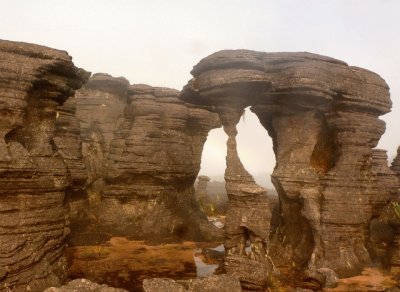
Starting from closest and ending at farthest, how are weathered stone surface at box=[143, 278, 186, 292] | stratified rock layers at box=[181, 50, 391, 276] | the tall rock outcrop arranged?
weathered stone surface at box=[143, 278, 186, 292] < stratified rock layers at box=[181, 50, 391, 276] < the tall rock outcrop

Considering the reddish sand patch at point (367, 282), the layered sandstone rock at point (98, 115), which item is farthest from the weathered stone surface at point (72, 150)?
the reddish sand patch at point (367, 282)

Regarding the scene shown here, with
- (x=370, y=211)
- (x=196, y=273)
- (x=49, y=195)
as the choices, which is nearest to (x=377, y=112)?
(x=370, y=211)

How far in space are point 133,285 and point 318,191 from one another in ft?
27.1

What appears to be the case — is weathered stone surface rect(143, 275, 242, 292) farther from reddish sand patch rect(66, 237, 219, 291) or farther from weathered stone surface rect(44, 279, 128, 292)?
reddish sand patch rect(66, 237, 219, 291)

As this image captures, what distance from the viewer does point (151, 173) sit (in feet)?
74.4

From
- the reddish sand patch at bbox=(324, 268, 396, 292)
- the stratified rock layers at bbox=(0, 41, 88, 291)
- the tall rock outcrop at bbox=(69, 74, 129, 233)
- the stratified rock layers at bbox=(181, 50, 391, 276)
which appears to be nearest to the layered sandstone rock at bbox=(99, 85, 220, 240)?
the tall rock outcrop at bbox=(69, 74, 129, 233)

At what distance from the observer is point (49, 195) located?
39.1ft

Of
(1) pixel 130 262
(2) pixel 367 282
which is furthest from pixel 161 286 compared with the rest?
(2) pixel 367 282

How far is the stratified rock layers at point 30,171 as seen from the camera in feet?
35.3

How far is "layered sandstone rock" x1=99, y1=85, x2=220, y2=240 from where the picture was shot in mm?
22323

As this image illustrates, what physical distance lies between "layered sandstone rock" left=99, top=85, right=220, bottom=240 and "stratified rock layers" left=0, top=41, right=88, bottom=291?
9.78 metres

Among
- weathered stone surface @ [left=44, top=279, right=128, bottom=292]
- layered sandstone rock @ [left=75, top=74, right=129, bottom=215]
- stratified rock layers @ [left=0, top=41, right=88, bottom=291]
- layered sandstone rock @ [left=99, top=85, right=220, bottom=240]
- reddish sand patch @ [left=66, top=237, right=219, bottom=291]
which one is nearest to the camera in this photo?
weathered stone surface @ [left=44, top=279, right=128, bottom=292]

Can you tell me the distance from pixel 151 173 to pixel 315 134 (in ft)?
34.9

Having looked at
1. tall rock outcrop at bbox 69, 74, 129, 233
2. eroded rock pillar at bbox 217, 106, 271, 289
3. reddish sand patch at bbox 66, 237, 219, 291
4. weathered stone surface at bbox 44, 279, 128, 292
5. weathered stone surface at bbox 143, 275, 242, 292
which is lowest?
reddish sand patch at bbox 66, 237, 219, 291
